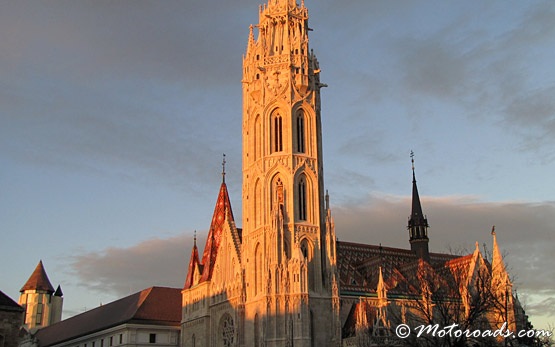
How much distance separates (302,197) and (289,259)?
5.31 m

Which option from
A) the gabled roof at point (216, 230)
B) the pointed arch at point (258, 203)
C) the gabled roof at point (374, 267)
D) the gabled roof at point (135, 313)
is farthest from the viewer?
the gabled roof at point (135, 313)

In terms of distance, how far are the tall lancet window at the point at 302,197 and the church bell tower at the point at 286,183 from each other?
8 cm

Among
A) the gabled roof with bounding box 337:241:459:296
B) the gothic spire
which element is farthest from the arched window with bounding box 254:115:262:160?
the gothic spire

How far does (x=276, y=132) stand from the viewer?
5497cm

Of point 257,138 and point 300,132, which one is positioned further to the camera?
point 257,138

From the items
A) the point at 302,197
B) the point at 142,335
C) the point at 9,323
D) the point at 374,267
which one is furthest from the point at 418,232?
the point at 9,323

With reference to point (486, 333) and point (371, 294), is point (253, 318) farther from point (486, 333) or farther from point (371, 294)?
point (486, 333)

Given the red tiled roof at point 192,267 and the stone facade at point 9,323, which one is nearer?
the stone facade at point 9,323

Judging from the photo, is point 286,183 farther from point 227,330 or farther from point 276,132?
point 227,330

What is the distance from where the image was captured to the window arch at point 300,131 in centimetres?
5478

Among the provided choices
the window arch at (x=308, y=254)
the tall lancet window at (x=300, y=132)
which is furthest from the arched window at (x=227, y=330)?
the tall lancet window at (x=300, y=132)

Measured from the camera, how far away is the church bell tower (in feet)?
162

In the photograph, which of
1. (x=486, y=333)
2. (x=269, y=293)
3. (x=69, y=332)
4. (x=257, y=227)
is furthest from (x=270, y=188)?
(x=69, y=332)

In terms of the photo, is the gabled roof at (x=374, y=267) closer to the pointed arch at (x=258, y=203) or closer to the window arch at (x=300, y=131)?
the pointed arch at (x=258, y=203)
